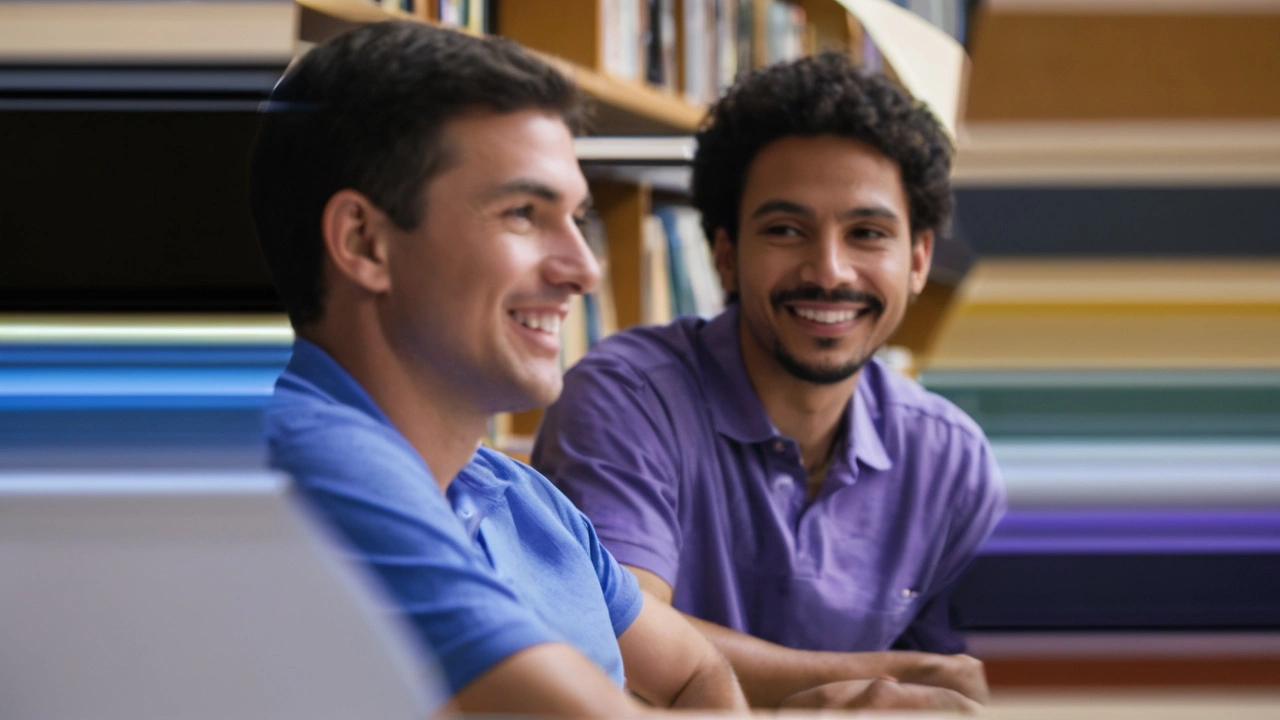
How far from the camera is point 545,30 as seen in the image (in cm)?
160

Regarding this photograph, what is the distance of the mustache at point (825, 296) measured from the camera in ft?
4.27

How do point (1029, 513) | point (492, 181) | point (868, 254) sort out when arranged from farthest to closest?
1. point (868, 254)
2. point (492, 181)
3. point (1029, 513)

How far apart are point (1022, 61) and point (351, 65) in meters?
0.32

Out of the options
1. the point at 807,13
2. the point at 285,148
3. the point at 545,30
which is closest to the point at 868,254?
the point at 545,30

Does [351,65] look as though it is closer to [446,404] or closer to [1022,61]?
[446,404]

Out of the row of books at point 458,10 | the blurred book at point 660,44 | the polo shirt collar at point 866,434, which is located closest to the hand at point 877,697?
the polo shirt collar at point 866,434

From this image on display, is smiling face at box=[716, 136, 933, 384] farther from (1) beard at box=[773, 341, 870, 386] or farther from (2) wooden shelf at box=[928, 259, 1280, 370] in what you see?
(2) wooden shelf at box=[928, 259, 1280, 370]

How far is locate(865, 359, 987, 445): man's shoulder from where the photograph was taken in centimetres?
140

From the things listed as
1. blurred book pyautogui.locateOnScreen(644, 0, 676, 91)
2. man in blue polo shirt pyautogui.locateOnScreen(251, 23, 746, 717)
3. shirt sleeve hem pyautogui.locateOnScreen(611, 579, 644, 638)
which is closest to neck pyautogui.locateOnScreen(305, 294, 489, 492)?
man in blue polo shirt pyautogui.locateOnScreen(251, 23, 746, 717)

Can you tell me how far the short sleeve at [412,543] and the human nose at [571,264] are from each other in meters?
0.12

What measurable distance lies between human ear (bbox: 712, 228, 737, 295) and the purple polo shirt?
0.48ft

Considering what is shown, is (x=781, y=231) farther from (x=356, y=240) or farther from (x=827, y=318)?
(x=356, y=240)

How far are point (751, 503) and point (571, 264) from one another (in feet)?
2.22

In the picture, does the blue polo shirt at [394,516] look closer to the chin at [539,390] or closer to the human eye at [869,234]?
the chin at [539,390]
